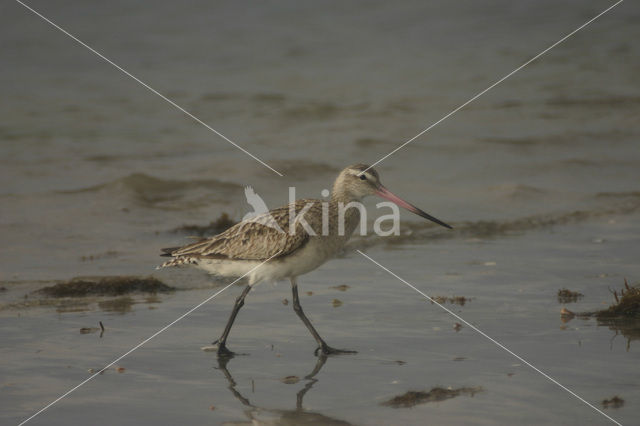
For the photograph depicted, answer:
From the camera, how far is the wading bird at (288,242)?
22.1 ft

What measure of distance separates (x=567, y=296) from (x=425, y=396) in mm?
2974

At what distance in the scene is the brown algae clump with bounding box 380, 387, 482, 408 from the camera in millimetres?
5090

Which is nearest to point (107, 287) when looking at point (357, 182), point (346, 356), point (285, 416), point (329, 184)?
point (357, 182)

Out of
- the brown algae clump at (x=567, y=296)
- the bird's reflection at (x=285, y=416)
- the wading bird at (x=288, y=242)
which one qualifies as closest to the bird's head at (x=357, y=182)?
the wading bird at (x=288, y=242)

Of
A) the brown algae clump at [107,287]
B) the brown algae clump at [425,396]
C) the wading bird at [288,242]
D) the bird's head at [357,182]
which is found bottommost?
the brown algae clump at [425,396]

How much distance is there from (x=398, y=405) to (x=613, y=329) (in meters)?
2.42

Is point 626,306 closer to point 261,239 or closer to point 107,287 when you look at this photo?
point 261,239

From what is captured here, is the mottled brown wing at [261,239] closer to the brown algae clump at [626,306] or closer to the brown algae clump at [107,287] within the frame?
the brown algae clump at [107,287]

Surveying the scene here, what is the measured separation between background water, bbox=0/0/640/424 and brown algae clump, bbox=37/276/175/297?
36cm

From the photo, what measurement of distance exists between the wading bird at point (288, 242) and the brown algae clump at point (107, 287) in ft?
3.84

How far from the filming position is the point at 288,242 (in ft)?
22.0
